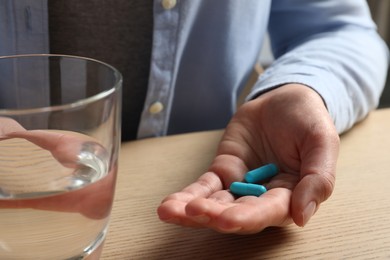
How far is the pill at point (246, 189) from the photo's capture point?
0.37 metres

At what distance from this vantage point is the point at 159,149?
1.65ft

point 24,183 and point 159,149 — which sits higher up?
point 24,183

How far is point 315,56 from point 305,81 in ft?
0.27

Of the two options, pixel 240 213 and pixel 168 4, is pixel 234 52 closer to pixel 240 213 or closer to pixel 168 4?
pixel 168 4

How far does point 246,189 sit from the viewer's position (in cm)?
37

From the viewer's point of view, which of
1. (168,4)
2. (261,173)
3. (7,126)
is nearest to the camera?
(7,126)

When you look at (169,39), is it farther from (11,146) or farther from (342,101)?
(11,146)

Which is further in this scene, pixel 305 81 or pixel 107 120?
pixel 305 81

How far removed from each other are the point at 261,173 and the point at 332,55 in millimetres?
229

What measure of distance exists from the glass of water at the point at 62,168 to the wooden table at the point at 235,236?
2.2 inches

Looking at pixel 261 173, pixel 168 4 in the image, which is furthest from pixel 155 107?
pixel 261 173

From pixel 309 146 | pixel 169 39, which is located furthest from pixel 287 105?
pixel 169 39

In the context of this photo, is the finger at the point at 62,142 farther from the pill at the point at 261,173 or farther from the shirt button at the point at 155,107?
the shirt button at the point at 155,107

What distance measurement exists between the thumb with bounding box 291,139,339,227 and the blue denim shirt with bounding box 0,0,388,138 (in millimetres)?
123
